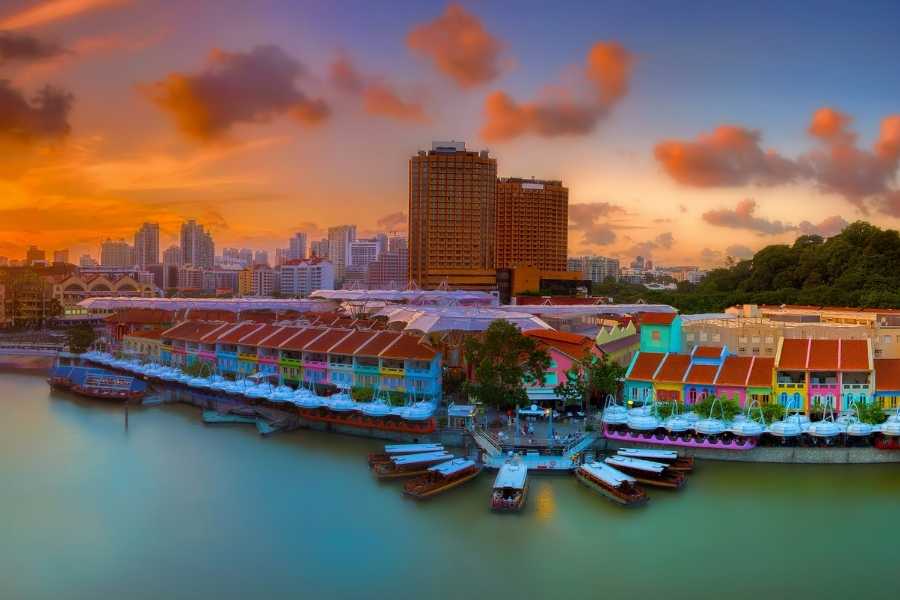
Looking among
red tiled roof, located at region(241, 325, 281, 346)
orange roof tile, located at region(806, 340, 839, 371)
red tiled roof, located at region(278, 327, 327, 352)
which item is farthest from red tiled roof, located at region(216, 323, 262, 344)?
orange roof tile, located at region(806, 340, 839, 371)

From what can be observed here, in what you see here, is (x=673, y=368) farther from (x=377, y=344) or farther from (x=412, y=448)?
(x=377, y=344)

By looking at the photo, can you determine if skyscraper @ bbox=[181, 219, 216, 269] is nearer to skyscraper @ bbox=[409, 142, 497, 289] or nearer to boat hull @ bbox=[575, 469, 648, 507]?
skyscraper @ bbox=[409, 142, 497, 289]

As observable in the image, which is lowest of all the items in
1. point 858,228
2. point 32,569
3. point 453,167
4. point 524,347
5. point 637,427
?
point 32,569

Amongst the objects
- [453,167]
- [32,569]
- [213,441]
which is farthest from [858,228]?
[32,569]

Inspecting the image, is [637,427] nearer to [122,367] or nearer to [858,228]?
[122,367]

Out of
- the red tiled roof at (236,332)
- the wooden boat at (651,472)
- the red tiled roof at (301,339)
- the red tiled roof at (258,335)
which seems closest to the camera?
the wooden boat at (651,472)

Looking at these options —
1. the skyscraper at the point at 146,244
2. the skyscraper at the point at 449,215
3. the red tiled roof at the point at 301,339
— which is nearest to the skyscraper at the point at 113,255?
the skyscraper at the point at 146,244

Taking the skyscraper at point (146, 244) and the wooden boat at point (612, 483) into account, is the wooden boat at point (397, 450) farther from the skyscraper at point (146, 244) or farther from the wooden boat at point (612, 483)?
the skyscraper at point (146, 244)
